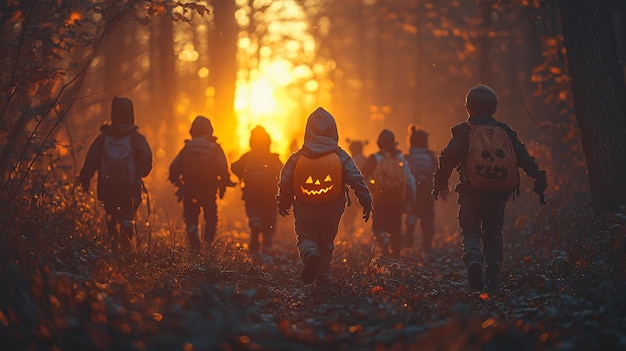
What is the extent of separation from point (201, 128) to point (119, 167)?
5.75 ft

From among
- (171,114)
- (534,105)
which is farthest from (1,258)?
(534,105)

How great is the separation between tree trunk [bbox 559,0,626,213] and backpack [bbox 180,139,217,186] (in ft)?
18.4

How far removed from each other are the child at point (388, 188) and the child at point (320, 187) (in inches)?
139

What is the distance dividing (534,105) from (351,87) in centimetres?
3129

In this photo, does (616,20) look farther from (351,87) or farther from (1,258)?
(351,87)

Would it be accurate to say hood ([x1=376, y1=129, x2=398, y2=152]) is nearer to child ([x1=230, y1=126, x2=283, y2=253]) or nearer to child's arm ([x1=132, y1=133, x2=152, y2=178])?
child ([x1=230, y1=126, x2=283, y2=253])

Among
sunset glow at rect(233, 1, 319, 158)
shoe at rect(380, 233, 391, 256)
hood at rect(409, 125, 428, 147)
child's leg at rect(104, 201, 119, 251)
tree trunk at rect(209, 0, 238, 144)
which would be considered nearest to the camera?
child's leg at rect(104, 201, 119, 251)

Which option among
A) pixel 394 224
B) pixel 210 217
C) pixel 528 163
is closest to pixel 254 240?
pixel 210 217

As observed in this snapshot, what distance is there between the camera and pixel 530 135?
22.8 m

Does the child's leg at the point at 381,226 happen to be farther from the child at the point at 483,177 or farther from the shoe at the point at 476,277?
the shoe at the point at 476,277

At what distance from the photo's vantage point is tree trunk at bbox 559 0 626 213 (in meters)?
9.35

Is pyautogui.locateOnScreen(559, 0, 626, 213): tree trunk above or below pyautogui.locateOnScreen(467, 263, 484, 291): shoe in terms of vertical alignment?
above

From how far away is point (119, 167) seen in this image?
30.5 feet

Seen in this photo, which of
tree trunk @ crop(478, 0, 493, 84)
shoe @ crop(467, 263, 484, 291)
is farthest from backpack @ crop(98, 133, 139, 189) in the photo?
tree trunk @ crop(478, 0, 493, 84)
